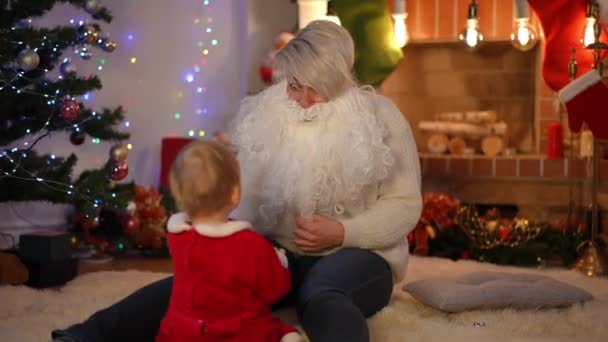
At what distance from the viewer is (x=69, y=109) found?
2.74m

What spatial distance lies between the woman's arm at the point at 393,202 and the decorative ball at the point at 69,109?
1060 millimetres

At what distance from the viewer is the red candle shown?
4289 mm

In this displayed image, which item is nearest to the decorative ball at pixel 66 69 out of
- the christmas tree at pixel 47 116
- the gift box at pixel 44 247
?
the christmas tree at pixel 47 116

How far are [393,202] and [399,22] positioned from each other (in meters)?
2.38

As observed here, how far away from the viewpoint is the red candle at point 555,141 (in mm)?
4289

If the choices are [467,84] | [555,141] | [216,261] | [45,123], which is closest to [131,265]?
[45,123]

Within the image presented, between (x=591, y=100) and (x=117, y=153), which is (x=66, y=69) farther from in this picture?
(x=591, y=100)

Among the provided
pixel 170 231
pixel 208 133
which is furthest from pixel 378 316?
pixel 208 133

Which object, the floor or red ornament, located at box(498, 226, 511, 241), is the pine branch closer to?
the floor

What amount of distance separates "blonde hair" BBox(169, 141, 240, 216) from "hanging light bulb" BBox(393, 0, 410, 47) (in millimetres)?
2765

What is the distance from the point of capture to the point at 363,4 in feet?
13.7

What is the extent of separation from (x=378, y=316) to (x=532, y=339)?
1.20 feet

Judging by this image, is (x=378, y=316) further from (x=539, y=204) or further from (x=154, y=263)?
(x=539, y=204)

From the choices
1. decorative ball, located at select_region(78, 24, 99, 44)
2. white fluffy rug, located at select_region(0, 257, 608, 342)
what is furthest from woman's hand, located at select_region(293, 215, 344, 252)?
decorative ball, located at select_region(78, 24, 99, 44)
